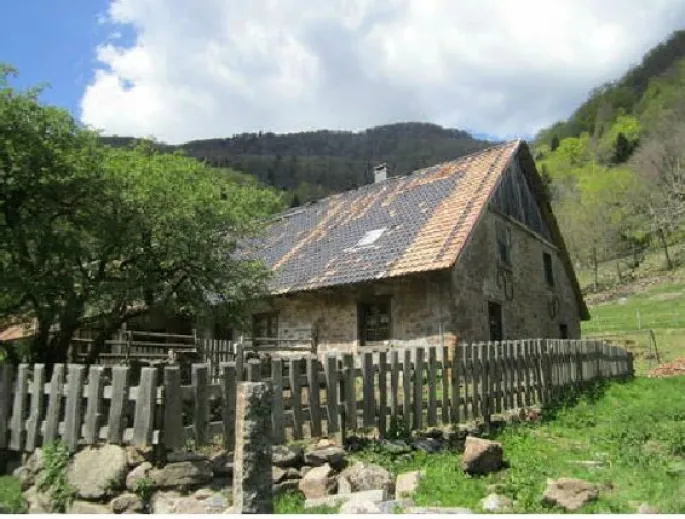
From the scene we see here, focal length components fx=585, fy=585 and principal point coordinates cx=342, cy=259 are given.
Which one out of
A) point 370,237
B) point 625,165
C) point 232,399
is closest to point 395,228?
point 370,237

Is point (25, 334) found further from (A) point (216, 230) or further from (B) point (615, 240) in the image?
(B) point (615, 240)

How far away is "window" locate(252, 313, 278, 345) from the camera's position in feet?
60.8

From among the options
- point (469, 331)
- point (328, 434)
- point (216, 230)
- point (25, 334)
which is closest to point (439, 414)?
point (328, 434)

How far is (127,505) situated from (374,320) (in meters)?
10.8

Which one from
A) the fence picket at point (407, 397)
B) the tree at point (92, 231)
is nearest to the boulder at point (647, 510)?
the fence picket at point (407, 397)

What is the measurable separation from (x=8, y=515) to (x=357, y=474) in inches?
142

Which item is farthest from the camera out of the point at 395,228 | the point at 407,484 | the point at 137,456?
the point at 395,228

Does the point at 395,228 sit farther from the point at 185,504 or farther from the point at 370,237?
the point at 185,504

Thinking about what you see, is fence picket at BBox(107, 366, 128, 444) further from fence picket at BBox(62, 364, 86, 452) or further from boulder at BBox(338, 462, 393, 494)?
boulder at BBox(338, 462, 393, 494)

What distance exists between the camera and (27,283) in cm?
884

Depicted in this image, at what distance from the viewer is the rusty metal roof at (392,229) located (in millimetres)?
15516

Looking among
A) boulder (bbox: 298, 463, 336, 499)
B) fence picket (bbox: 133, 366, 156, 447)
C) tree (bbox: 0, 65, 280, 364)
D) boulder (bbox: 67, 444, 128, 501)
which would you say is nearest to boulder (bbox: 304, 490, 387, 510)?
boulder (bbox: 298, 463, 336, 499)

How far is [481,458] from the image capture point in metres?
6.63

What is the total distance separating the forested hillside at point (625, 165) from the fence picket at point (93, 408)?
3915 centimetres
